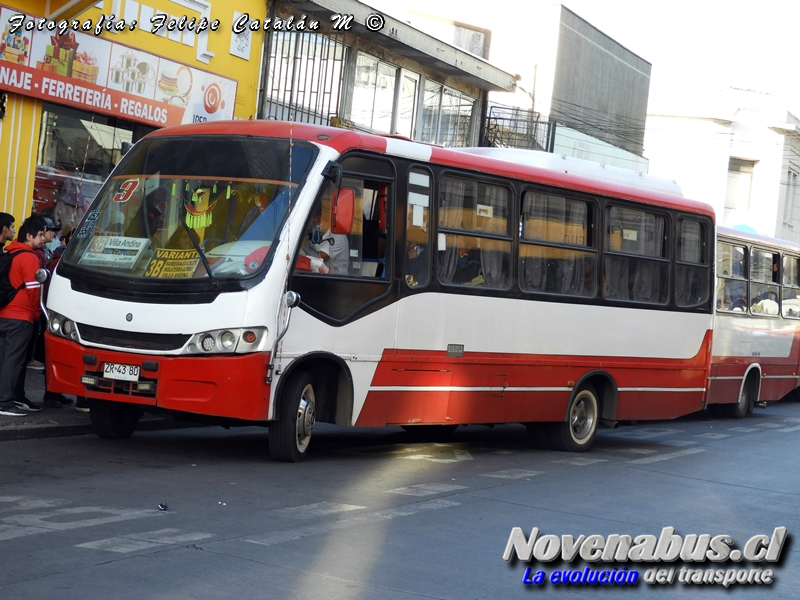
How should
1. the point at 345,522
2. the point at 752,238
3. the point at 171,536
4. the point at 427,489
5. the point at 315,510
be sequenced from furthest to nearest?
the point at 752,238
the point at 427,489
the point at 315,510
the point at 345,522
the point at 171,536

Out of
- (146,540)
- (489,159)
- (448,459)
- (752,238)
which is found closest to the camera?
(146,540)

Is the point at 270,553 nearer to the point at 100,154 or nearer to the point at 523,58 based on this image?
the point at 100,154

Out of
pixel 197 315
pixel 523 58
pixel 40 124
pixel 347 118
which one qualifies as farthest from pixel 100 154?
pixel 523 58

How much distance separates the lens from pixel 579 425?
13047 millimetres

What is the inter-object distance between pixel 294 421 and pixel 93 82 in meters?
8.19

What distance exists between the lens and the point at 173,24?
17453 millimetres

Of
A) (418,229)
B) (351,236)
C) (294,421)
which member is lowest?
(294,421)

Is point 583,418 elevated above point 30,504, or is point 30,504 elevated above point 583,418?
point 583,418

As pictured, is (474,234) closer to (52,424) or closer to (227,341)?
(227,341)

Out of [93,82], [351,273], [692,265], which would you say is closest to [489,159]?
[351,273]

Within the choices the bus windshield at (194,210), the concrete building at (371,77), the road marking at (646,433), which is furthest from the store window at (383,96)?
the bus windshield at (194,210)

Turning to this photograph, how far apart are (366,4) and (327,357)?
43.6 ft

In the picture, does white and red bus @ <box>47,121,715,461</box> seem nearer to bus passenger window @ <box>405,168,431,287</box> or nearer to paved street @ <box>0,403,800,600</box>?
bus passenger window @ <box>405,168,431,287</box>

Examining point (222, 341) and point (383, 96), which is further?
point (383, 96)
